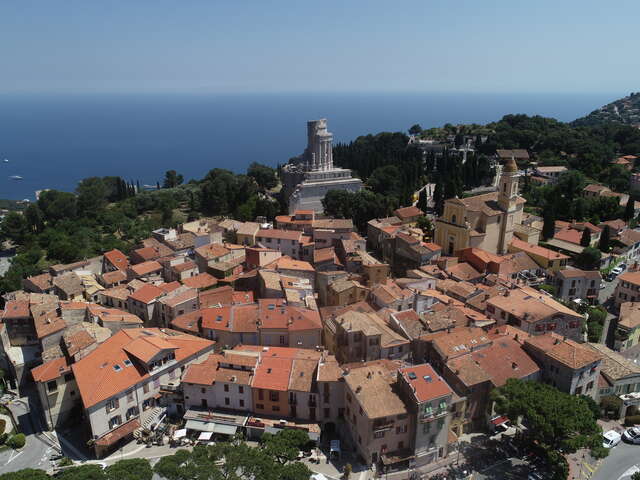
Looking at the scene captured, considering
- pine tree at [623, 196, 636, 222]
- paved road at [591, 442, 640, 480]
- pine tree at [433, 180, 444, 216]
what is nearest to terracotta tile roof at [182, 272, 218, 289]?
paved road at [591, 442, 640, 480]

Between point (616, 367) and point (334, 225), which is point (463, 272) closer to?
point (334, 225)

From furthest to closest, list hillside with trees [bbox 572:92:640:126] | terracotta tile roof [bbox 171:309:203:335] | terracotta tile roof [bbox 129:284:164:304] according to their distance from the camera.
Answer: hillside with trees [bbox 572:92:640:126]
terracotta tile roof [bbox 129:284:164:304]
terracotta tile roof [bbox 171:309:203:335]

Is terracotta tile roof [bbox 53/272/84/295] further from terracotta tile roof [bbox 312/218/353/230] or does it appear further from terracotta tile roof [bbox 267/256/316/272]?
terracotta tile roof [bbox 312/218/353/230]

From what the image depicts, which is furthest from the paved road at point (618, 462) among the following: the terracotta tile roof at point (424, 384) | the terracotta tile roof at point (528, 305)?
the terracotta tile roof at point (424, 384)

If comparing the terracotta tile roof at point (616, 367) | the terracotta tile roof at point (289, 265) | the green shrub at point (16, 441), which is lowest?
the green shrub at point (16, 441)

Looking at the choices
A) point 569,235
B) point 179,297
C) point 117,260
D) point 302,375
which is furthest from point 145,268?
point 569,235

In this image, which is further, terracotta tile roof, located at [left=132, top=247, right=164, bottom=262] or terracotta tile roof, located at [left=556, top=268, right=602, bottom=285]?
terracotta tile roof, located at [left=132, top=247, right=164, bottom=262]

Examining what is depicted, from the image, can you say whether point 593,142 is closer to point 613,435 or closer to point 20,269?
point 613,435

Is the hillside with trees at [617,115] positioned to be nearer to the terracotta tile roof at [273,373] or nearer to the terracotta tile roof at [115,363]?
the terracotta tile roof at [273,373]
